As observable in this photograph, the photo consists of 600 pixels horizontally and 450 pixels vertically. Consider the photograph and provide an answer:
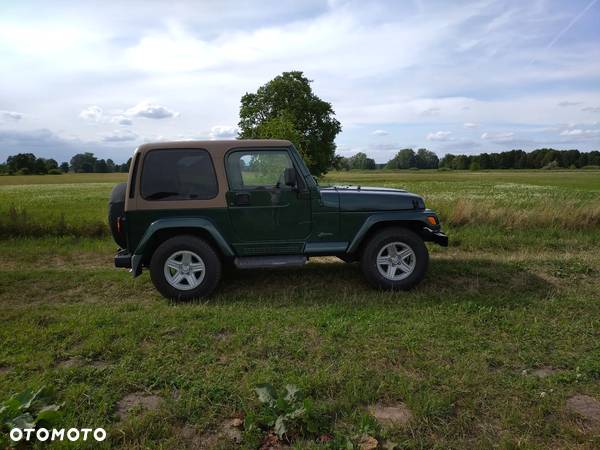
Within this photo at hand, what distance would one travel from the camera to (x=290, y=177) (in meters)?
5.19

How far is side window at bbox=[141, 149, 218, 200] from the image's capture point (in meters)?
5.11

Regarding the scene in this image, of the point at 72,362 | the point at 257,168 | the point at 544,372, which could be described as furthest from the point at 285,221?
the point at 544,372

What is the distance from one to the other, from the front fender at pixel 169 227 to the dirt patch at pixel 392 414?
113 inches

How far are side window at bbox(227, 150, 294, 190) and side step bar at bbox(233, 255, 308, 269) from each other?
0.86m

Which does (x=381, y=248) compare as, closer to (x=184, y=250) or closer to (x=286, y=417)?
(x=184, y=250)

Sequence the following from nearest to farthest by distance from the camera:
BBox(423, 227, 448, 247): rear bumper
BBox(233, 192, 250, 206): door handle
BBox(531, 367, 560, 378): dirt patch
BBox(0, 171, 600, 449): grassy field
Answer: BBox(0, 171, 600, 449): grassy field → BBox(531, 367, 560, 378): dirt patch → BBox(233, 192, 250, 206): door handle → BBox(423, 227, 448, 247): rear bumper

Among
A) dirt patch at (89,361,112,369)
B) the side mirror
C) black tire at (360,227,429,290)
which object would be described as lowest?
dirt patch at (89,361,112,369)

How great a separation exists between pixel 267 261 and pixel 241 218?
60cm

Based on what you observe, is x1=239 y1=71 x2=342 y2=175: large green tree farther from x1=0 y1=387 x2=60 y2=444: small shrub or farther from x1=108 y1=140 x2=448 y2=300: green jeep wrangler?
x1=0 y1=387 x2=60 y2=444: small shrub

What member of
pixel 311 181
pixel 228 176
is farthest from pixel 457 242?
pixel 228 176

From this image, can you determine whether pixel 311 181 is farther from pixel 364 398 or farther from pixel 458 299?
pixel 364 398

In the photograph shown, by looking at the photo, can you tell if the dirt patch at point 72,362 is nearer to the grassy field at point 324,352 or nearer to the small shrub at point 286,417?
the grassy field at point 324,352

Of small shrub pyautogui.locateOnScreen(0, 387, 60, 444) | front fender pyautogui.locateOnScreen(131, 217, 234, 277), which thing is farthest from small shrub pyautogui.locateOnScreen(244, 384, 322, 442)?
front fender pyautogui.locateOnScreen(131, 217, 234, 277)

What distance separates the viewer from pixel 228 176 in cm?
517
